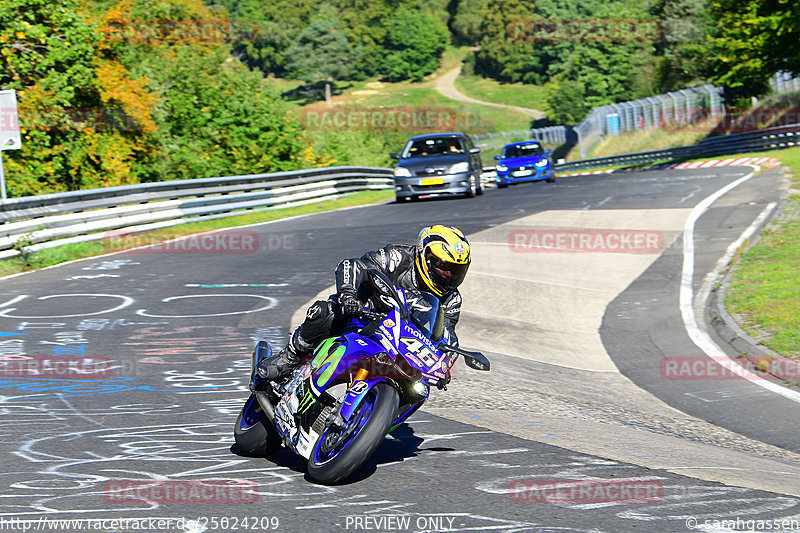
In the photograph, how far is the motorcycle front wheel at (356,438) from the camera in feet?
15.8

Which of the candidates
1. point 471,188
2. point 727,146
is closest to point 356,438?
point 471,188

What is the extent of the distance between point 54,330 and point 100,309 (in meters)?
1.31

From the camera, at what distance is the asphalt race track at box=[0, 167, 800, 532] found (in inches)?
185

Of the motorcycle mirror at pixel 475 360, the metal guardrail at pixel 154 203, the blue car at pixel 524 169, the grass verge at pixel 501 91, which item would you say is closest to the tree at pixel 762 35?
the blue car at pixel 524 169

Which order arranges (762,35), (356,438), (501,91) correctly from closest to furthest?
(356,438), (762,35), (501,91)

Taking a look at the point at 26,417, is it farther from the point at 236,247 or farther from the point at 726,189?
the point at 726,189

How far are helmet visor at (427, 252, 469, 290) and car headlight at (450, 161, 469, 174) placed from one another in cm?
1926

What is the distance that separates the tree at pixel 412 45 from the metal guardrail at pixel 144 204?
115 meters

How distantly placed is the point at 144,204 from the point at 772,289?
1314 centimetres

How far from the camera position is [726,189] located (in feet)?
79.8

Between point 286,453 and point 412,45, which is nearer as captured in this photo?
point 286,453

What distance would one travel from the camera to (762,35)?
1624 inches

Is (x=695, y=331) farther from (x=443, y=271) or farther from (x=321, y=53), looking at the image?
(x=321, y=53)

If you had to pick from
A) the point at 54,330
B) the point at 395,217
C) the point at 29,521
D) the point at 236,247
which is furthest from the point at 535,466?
the point at 395,217
